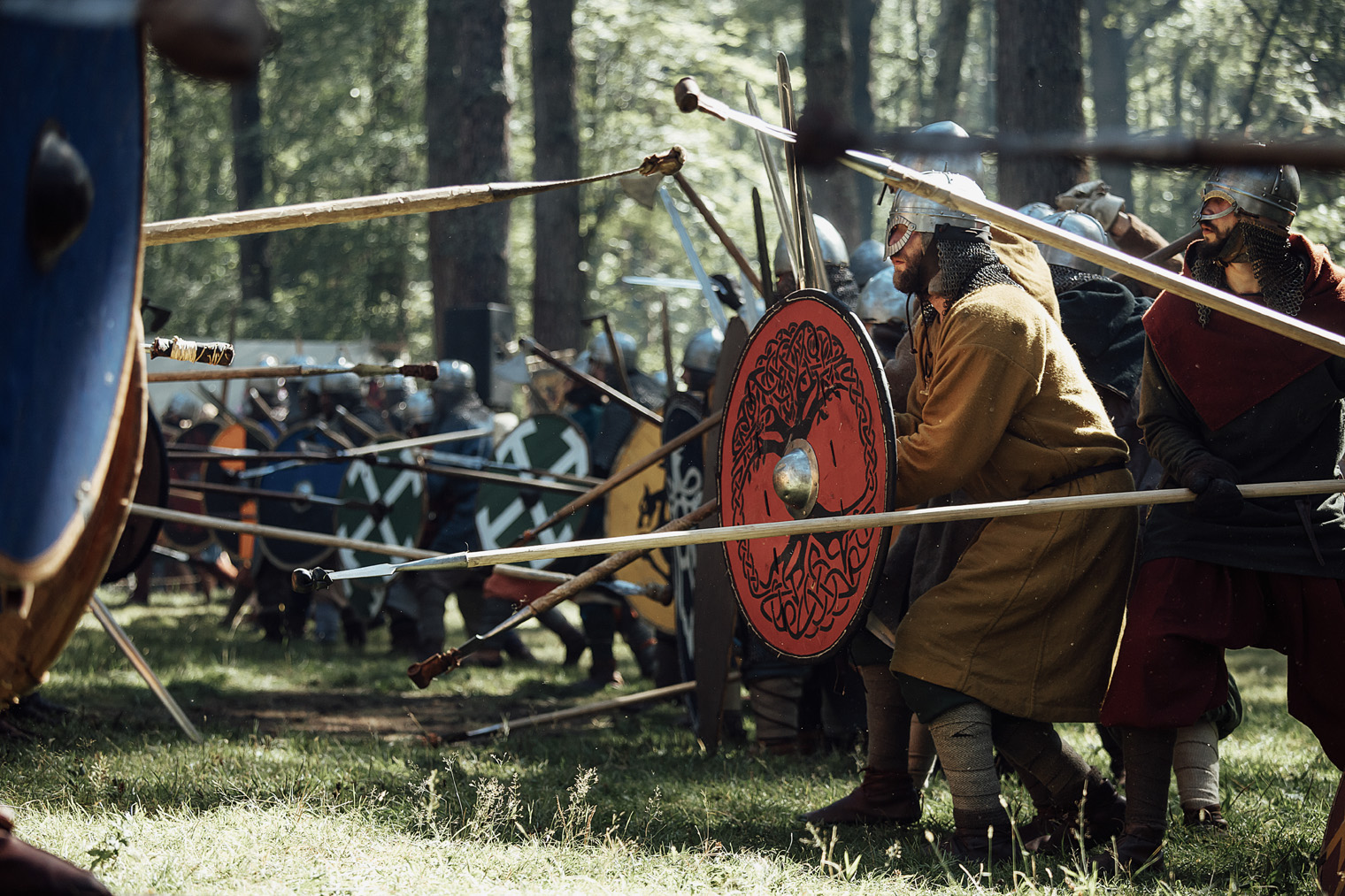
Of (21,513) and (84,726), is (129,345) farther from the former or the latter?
(84,726)

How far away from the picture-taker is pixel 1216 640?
115 inches

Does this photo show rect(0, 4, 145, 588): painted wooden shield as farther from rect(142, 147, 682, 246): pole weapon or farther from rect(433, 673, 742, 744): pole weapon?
rect(433, 673, 742, 744): pole weapon

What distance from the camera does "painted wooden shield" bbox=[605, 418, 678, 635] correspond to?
5.44 meters

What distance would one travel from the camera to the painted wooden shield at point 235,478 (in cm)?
830

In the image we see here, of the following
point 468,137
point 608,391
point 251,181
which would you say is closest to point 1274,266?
point 608,391

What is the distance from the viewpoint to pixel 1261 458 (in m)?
3.05

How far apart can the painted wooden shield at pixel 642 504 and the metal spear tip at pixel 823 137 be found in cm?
390

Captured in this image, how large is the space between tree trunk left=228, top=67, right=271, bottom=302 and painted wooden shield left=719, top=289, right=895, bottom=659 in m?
16.6

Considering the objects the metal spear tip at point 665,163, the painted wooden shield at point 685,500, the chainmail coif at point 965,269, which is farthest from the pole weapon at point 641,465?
the chainmail coif at point 965,269

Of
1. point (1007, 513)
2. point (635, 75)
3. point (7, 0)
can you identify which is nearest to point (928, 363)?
point (1007, 513)

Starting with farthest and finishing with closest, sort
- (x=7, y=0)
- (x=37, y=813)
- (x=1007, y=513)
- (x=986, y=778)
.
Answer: (x=37, y=813)
(x=986, y=778)
(x=1007, y=513)
(x=7, y=0)

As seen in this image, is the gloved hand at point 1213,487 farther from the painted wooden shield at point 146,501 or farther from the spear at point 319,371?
the painted wooden shield at point 146,501

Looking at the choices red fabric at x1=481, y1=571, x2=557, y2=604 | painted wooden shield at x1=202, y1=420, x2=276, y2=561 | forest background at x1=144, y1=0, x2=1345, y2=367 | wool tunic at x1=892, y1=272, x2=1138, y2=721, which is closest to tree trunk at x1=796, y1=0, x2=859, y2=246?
forest background at x1=144, y1=0, x2=1345, y2=367

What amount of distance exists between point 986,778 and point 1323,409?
116 cm
